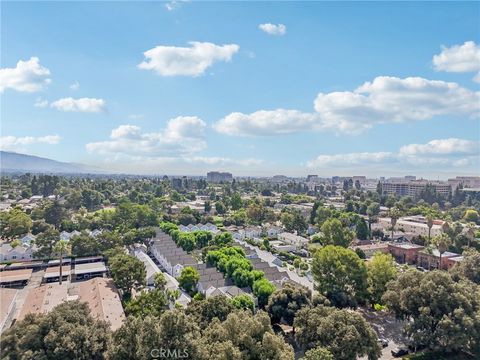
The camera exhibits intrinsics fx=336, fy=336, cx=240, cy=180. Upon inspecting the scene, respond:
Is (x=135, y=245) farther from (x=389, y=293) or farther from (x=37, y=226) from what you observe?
(x=389, y=293)

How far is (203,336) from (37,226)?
41386mm

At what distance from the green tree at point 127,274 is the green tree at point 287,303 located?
38.8 feet

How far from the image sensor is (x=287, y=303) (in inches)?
856

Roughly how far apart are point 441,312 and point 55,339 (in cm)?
2010

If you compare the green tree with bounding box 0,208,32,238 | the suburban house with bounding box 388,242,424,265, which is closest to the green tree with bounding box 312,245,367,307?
the suburban house with bounding box 388,242,424,265

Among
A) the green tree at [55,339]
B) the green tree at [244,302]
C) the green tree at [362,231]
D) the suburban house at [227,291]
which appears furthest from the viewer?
the green tree at [362,231]

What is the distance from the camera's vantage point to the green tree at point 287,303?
21.2 m

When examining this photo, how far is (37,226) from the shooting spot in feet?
157

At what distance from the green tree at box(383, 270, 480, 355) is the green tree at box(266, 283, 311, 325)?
6082 mm

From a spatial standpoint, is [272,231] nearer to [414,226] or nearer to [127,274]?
[414,226]

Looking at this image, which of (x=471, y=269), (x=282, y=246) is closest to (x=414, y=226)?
(x=282, y=246)

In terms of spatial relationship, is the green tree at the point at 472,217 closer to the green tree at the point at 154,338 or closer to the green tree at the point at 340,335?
the green tree at the point at 340,335

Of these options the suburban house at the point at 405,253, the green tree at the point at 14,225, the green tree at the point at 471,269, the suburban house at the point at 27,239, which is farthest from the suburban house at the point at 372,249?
the green tree at the point at 14,225

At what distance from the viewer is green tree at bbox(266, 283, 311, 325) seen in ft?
69.7
